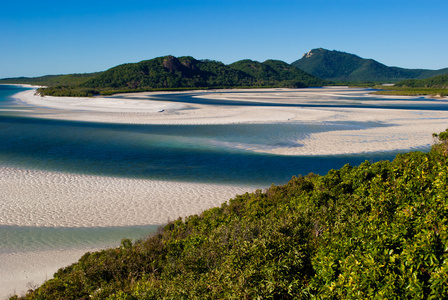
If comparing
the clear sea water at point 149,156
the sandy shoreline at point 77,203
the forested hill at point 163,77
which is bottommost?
the sandy shoreline at point 77,203

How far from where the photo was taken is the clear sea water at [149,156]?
10.6 meters

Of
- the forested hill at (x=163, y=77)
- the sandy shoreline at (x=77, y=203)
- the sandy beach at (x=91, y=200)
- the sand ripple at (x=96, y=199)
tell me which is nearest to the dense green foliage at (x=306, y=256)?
the sandy beach at (x=91, y=200)

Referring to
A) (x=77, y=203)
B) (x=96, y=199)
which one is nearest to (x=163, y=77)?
(x=96, y=199)

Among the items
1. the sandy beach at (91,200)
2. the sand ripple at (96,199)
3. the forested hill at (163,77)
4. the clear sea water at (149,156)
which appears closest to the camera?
the sandy beach at (91,200)

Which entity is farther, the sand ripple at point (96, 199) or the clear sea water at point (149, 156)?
the sand ripple at point (96, 199)

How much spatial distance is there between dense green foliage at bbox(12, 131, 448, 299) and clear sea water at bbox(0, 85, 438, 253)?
351 centimetres

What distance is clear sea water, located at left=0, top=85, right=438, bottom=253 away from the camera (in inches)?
416

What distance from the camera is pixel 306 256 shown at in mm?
5098

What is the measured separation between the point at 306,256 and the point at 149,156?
16.8m

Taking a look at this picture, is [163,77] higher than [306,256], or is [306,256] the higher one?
[163,77]

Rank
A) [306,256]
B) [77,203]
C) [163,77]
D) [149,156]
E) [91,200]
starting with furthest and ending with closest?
1. [163,77]
2. [149,156]
3. [91,200]
4. [77,203]
5. [306,256]

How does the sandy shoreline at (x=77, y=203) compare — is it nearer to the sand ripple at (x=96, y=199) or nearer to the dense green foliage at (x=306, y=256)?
the sand ripple at (x=96, y=199)

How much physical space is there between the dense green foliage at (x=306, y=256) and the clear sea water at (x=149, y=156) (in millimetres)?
3513

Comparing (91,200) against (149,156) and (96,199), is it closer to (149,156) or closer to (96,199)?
(96,199)
